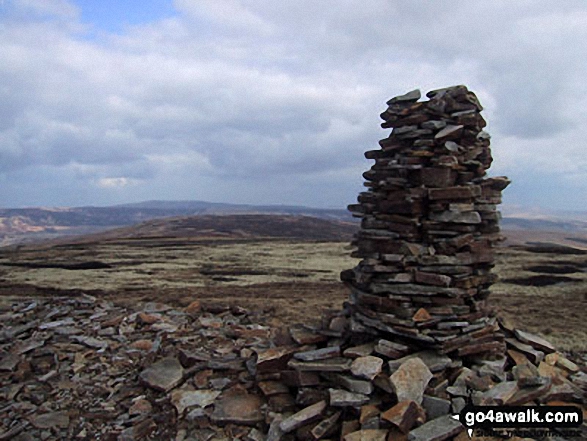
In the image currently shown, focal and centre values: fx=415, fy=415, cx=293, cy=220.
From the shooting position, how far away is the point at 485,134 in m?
9.29

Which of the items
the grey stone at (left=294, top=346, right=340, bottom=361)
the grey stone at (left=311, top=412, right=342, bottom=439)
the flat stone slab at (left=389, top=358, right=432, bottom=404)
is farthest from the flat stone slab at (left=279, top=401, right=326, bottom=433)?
the flat stone slab at (left=389, top=358, right=432, bottom=404)

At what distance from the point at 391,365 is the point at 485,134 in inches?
215

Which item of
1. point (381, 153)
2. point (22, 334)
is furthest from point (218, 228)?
point (381, 153)

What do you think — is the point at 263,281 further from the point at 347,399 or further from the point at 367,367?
the point at 347,399

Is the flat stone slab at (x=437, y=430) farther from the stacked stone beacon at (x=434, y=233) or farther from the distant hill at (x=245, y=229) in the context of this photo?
the distant hill at (x=245, y=229)

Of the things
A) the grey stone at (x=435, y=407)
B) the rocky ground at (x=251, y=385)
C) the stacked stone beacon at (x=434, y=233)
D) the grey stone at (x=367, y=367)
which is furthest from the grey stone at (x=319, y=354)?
the grey stone at (x=435, y=407)

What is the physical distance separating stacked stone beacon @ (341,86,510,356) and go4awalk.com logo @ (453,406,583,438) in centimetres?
138

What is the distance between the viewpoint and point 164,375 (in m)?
10.4

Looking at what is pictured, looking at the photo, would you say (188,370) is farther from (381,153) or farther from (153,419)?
(381,153)

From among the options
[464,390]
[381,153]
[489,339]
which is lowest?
[464,390]

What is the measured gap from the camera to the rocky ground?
7.54 m

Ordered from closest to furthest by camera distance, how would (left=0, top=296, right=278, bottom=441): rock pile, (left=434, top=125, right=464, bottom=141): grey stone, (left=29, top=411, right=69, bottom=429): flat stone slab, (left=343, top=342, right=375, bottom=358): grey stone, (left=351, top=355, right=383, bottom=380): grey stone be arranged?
(left=351, top=355, right=383, bottom=380): grey stone < (left=343, top=342, right=375, bottom=358): grey stone < (left=434, top=125, right=464, bottom=141): grey stone < (left=0, top=296, right=278, bottom=441): rock pile < (left=29, top=411, right=69, bottom=429): flat stone slab

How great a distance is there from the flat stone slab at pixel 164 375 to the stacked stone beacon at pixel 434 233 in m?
4.66

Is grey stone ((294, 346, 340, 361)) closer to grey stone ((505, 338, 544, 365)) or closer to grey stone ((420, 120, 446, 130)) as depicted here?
grey stone ((505, 338, 544, 365))
